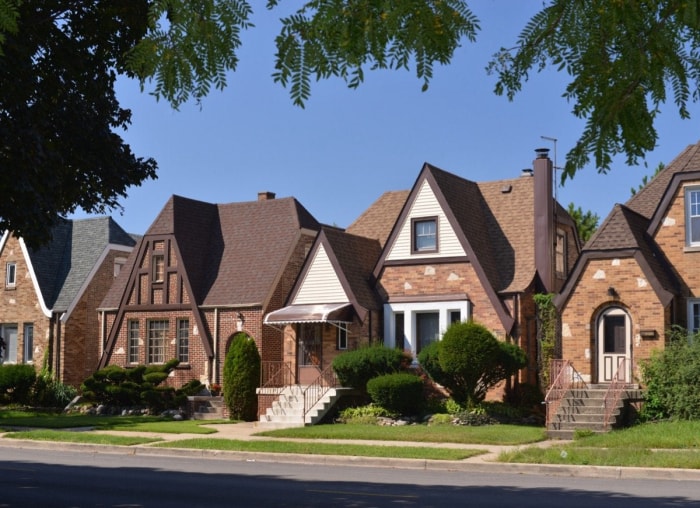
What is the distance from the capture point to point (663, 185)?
110 feet

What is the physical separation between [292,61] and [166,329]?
107 feet

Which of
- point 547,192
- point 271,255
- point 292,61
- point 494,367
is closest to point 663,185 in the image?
point 547,192

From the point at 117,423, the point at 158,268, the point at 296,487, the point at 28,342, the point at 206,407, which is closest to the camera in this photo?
the point at 296,487

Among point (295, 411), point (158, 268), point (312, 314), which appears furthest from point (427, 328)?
point (158, 268)

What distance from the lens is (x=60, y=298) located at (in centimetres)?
4197

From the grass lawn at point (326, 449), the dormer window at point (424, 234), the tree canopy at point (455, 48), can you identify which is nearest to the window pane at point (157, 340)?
the dormer window at point (424, 234)

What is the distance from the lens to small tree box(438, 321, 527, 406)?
94.2ft

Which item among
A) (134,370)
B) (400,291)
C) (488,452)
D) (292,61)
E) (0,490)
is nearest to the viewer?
(292,61)

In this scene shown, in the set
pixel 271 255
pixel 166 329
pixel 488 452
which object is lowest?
pixel 488 452

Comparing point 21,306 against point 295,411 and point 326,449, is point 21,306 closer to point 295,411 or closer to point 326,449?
point 295,411

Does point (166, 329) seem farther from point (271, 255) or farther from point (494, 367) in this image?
point (494, 367)

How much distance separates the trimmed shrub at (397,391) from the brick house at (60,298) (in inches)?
645

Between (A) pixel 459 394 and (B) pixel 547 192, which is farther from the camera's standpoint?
(B) pixel 547 192

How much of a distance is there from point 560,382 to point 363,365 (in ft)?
19.2
